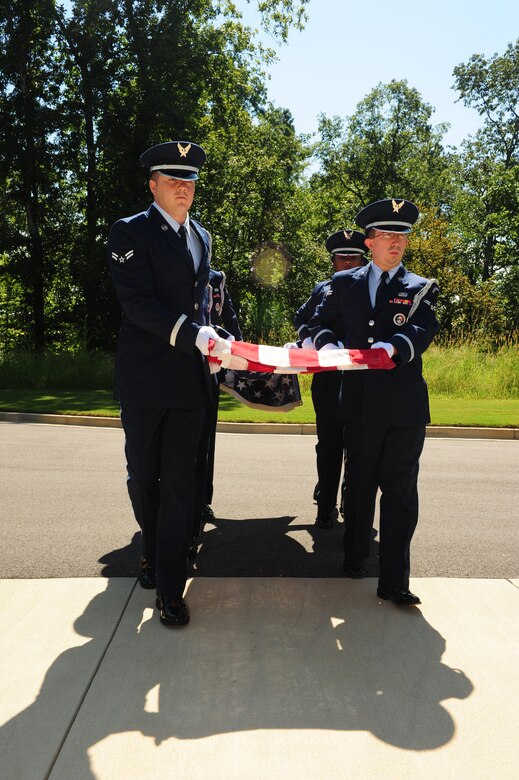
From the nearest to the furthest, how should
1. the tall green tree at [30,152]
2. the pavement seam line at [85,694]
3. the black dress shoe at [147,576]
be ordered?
the pavement seam line at [85,694] < the black dress shoe at [147,576] < the tall green tree at [30,152]

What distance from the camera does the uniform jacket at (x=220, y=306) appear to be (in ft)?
16.7

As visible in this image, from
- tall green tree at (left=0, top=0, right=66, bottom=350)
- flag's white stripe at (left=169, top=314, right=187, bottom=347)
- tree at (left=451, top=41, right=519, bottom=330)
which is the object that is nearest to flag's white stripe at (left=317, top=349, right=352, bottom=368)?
flag's white stripe at (left=169, top=314, right=187, bottom=347)

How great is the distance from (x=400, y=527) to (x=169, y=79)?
23.6m

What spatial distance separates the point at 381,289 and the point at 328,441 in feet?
5.60

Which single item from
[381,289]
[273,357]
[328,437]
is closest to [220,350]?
[273,357]

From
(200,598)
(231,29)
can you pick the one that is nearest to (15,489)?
(200,598)

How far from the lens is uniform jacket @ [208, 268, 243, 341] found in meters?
5.10

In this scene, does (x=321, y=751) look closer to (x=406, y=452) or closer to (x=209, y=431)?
(x=406, y=452)

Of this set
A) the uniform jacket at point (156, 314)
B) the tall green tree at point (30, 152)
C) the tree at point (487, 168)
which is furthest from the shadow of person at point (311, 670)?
the tree at point (487, 168)

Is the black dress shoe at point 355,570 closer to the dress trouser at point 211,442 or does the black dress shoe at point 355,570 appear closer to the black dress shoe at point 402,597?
the black dress shoe at point 402,597

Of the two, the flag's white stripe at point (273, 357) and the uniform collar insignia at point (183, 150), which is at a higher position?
the uniform collar insignia at point (183, 150)

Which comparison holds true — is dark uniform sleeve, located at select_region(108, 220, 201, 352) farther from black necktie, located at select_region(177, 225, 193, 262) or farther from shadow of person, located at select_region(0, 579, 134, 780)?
shadow of person, located at select_region(0, 579, 134, 780)

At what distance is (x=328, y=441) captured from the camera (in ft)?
18.0

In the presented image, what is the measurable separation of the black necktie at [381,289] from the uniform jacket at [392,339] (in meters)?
0.02
